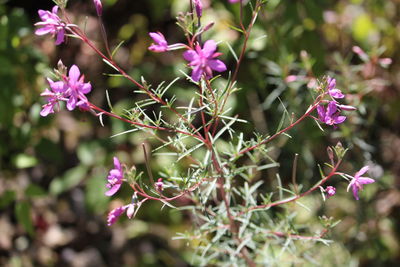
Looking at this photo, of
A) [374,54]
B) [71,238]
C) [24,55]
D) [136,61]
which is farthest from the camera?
[71,238]

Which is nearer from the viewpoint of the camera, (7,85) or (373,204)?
(7,85)

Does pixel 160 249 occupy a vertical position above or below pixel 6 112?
below

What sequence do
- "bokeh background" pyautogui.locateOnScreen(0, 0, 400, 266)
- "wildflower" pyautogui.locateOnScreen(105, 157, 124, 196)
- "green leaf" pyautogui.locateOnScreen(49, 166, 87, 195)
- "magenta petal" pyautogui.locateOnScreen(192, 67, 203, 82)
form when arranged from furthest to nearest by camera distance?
"green leaf" pyautogui.locateOnScreen(49, 166, 87, 195), "bokeh background" pyautogui.locateOnScreen(0, 0, 400, 266), "wildflower" pyautogui.locateOnScreen(105, 157, 124, 196), "magenta petal" pyautogui.locateOnScreen(192, 67, 203, 82)

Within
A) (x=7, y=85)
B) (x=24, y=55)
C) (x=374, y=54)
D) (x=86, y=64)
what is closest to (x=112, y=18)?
(x=86, y=64)

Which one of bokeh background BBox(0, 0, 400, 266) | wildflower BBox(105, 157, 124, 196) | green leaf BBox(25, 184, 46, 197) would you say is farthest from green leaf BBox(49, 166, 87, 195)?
wildflower BBox(105, 157, 124, 196)

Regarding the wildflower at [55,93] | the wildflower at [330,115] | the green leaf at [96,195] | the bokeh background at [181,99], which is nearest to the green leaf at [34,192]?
the bokeh background at [181,99]

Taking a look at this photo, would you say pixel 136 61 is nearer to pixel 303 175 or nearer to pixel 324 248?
pixel 303 175

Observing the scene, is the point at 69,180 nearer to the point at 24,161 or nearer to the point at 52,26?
the point at 24,161

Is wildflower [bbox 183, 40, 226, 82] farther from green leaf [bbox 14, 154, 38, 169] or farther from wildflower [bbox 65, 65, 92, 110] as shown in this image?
green leaf [bbox 14, 154, 38, 169]

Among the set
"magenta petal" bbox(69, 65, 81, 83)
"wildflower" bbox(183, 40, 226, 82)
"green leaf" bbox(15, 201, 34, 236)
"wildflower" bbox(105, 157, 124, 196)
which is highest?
"wildflower" bbox(183, 40, 226, 82)

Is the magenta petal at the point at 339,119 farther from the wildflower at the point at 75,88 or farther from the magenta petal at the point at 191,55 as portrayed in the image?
the wildflower at the point at 75,88
